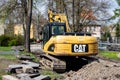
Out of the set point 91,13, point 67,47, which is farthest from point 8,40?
point 67,47

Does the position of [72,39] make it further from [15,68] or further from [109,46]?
[109,46]

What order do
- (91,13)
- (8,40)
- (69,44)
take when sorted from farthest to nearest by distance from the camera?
(8,40), (91,13), (69,44)

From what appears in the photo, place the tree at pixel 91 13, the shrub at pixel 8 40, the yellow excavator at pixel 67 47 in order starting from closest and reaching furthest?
the yellow excavator at pixel 67 47 → the tree at pixel 91 13 → the shrub at pixel 8 40

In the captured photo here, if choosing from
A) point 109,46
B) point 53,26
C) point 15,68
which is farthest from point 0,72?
point 109,46

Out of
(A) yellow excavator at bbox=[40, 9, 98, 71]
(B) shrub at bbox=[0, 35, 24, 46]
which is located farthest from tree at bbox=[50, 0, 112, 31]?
(A) yellow excavator at bbox=[40, 9, 98, 71]

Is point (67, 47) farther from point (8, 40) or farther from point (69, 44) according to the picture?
point (8, 40)

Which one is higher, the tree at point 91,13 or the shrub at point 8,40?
the tree at point 91,13

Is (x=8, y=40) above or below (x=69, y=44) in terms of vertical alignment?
below

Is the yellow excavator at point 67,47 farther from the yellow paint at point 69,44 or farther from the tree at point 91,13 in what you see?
the tree at point 91,13

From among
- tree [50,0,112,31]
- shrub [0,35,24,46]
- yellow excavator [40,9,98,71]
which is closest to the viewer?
yellow excavator [40,9,98,71]

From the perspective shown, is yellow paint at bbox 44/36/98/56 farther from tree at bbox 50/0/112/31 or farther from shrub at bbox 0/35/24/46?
shrub at bbox 0/35/24/46

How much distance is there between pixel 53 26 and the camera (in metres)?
21.2

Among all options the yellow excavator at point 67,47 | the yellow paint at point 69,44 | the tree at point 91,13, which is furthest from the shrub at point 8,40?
the yellow paint at point 69,44

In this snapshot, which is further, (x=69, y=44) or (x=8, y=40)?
(x=8, y=40)
